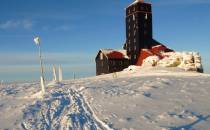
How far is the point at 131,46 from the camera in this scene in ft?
254

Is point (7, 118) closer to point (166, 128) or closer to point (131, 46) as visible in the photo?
point (166, 128)

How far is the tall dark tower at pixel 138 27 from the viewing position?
245ft

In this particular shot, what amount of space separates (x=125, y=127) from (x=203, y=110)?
293 inches

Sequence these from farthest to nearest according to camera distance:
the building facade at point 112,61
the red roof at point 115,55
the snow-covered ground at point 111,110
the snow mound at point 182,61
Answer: the red roof at point 115,55 → the building facade at point 112,61 → the snow mound at point 182,61 → the snow-covered ground at point 111,110

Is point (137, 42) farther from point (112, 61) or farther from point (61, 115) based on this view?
point (61, 115)

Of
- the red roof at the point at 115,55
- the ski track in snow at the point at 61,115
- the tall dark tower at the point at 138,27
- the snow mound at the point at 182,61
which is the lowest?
the ski track in snow at the point at 61,115

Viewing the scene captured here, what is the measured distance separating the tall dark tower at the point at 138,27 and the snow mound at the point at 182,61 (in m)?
8.19

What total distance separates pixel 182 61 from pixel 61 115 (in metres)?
45.6

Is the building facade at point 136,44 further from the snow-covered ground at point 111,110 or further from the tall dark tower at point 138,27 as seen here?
the snow-covered ground at point 111,110

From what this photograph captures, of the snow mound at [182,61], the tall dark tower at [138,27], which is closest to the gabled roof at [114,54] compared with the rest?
the tall dark tower at [138,27]

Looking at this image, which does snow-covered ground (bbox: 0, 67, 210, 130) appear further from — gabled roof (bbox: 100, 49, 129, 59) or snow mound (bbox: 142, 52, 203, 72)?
gabled roof (bbox: 100, 49, 129, 59)

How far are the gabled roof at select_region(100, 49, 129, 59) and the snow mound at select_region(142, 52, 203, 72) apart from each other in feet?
35.8

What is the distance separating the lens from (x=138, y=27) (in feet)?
245

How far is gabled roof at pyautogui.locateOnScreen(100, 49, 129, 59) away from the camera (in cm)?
7744
